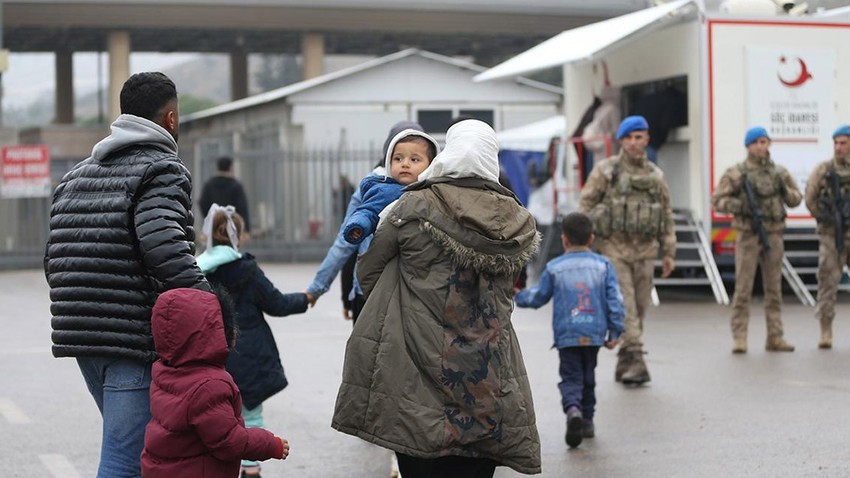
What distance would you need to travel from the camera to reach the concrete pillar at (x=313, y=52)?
44.4 meters

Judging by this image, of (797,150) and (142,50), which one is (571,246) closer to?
(797,150)

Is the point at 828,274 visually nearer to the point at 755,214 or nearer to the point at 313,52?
the point at 755,214

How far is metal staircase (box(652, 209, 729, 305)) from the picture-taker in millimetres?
16484

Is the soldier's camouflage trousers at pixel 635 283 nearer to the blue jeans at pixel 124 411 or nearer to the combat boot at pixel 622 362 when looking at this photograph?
the combat boot at pixel 622 362

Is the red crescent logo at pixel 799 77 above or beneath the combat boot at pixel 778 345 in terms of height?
above

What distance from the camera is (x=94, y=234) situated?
489cm

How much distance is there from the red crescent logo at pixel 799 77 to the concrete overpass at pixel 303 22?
2158cm

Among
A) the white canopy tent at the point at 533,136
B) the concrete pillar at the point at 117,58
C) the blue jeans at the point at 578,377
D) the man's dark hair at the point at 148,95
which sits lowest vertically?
the blue jeans at the point at 578,377

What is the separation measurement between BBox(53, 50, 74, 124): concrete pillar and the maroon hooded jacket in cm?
5077

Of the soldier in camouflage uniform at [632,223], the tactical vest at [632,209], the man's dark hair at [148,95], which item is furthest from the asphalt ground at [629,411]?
the man's dark hair at [148,95]

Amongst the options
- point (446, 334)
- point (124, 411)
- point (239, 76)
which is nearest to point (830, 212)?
point (446, 334)

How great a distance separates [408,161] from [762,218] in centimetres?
693

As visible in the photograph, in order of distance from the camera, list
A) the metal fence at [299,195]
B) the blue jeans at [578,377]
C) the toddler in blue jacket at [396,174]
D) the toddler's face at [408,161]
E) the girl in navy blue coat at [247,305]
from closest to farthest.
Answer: the toddler in blue jacket at [396,174]
the toddler's face at [408,161]
the girl in navy blue coat at [247,305]
the blue jeans at [578,377]
the metal fence at [299,195]

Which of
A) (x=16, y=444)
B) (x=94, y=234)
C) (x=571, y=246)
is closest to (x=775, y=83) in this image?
(x=571, y=246)
